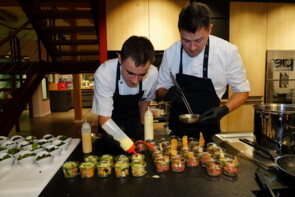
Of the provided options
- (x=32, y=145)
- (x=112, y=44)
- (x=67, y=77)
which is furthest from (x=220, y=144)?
(x=67, y=77)

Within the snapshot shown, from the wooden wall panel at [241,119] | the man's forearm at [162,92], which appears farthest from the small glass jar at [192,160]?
the wooden wall panel at [241,119]

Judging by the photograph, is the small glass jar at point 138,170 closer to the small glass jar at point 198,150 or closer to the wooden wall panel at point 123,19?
the small glass jar at point 198,150

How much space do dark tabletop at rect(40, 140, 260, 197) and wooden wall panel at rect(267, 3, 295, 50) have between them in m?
2.88

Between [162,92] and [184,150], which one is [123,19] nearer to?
[162,92]

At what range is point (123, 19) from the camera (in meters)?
2.92

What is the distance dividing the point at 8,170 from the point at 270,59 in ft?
10.9

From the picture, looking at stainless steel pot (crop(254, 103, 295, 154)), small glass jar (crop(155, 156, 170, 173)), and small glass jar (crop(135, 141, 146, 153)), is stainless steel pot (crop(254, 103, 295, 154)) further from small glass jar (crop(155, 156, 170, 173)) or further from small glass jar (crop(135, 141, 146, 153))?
small glass jar (crop(135, 141, 146, 153))

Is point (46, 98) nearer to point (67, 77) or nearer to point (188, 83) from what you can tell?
point (67, 77)

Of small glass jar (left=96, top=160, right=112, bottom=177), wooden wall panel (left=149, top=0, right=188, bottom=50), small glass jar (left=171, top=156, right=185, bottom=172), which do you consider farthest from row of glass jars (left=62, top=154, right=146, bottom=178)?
wooden wall panel (left=149, top=0, right=188, bottom=50)

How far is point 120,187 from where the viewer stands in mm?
802

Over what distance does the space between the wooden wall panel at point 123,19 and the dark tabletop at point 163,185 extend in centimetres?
231

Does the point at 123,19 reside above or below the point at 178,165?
above

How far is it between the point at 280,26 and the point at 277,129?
112 inches

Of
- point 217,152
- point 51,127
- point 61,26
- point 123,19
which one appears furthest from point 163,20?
point 51,127
